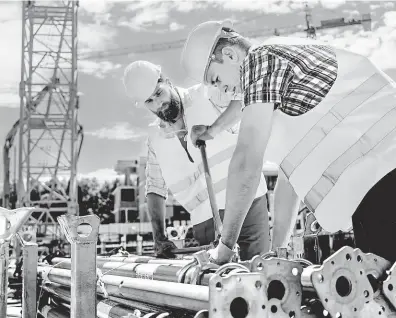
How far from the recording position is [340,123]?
1.87 m

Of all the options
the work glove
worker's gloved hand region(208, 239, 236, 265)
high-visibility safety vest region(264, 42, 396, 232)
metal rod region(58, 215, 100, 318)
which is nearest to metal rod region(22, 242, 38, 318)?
the work glove

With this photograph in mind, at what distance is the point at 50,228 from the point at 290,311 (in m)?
17.4

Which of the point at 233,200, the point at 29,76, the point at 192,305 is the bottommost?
the point at 192,305

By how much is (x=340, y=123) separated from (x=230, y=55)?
1.82ft

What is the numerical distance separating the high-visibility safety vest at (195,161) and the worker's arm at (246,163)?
1634 mm

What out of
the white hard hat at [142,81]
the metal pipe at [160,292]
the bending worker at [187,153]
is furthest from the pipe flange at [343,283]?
the white hard hat at [142,81]

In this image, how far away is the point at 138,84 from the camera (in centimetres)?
341

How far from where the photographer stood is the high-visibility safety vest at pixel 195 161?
3549 mm

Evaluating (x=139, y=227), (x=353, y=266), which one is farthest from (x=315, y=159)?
(x=139, y=227)

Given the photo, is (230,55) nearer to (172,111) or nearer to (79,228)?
(79,228)

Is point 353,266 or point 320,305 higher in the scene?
point 353,266

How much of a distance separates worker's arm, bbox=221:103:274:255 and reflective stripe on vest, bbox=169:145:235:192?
167cm

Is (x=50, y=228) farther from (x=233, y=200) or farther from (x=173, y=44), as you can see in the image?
(x=173, y=44)

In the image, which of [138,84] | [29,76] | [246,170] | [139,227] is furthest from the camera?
[139,227]
